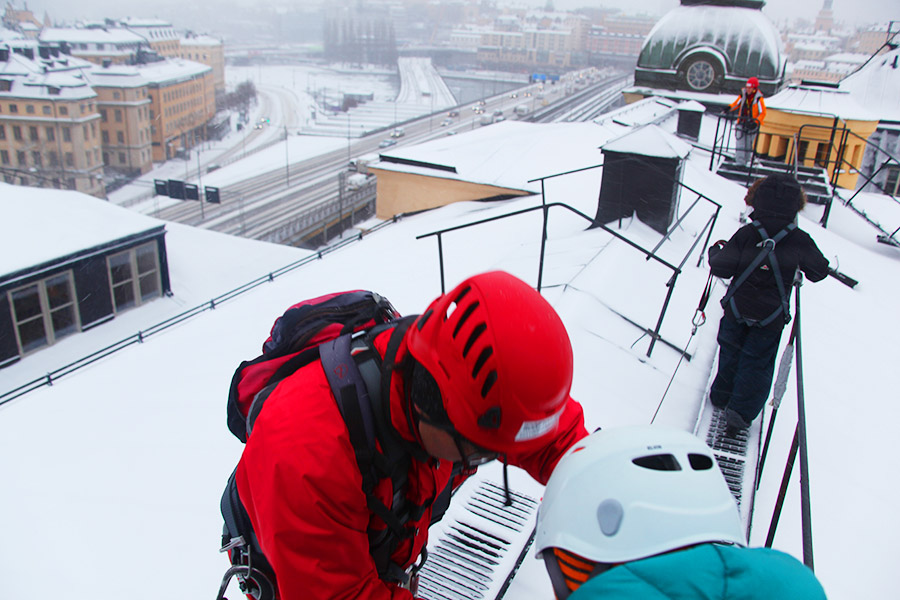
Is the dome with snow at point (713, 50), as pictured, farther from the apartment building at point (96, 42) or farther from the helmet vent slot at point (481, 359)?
the apartment building at point (96, 42)

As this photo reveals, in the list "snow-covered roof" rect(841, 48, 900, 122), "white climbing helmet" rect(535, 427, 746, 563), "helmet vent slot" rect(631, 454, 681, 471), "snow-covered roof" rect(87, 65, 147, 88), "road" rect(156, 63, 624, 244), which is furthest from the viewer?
"snow-covered roof" rect(87, 65, 147, 88)

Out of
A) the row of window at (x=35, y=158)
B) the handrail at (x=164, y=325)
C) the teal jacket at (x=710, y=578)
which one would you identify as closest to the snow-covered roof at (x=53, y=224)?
the handrail at (x=164, y=325)

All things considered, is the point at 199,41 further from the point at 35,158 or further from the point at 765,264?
the point at 765,264

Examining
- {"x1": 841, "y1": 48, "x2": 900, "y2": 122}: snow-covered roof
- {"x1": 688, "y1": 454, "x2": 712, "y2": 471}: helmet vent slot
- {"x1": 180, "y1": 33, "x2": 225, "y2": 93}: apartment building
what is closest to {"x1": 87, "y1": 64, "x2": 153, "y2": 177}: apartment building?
{"x1": 180, "y1": 33, "x2": 225, "y2": 93}: apartment building

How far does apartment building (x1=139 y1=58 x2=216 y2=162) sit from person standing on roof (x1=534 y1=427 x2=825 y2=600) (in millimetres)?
46383

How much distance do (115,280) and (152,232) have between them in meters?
1.10

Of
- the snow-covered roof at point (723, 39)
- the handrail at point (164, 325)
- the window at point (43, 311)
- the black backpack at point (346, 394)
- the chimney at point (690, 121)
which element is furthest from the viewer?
the snow-covered roof at point (723, 39)

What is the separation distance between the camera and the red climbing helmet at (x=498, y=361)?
1.71m

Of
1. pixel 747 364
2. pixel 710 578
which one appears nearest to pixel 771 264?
pixel 747 364

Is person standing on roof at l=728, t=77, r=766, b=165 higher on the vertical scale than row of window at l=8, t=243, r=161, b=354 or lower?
higher

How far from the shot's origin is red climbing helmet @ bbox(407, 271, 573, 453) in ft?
5.61

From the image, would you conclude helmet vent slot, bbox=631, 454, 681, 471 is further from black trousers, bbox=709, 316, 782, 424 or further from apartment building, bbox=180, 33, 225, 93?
apartment building, bbox=180, 33, 225, 93

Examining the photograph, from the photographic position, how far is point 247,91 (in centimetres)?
6425

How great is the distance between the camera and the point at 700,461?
1729 mm
